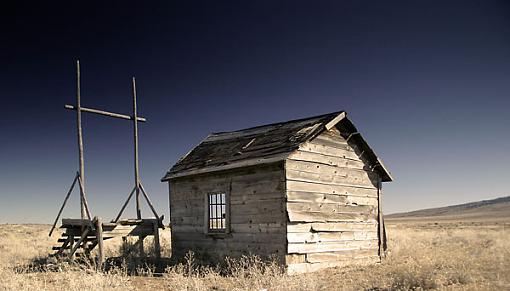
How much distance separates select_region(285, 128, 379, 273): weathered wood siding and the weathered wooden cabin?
27 mm

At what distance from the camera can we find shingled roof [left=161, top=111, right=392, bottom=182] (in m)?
12.0

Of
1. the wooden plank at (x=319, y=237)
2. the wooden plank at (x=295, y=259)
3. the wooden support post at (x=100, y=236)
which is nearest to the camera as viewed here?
A: the wooden plank at (x=295, y=259)

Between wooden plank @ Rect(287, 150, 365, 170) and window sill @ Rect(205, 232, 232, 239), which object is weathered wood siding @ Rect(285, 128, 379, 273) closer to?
wooden plank @ Rect(287, 150, 365, 170)

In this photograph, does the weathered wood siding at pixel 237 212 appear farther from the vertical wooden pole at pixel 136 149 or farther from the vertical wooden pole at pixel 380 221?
the vertical wooden pole at pixel 380 221

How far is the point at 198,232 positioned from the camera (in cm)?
1377

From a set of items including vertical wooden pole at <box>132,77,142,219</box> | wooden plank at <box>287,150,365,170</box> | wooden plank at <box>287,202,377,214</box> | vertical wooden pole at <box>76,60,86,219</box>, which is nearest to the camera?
wooden plank at <box>287,202,377,214</box>

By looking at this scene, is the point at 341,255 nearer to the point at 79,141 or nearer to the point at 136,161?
the point at 136,161

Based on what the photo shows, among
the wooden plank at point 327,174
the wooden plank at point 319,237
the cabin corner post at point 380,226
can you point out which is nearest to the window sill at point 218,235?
the wooden plank at point 319,237

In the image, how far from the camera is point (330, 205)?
1263cm

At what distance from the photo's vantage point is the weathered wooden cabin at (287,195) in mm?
11461

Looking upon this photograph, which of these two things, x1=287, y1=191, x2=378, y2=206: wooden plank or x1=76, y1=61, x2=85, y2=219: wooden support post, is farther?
x1=76, y1=61, x2=85, y2=219: wooden support post

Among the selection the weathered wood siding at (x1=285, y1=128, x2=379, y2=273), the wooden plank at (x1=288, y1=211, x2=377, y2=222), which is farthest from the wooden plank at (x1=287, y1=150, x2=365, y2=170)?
the wooden plank at (x1=288, y1=211, x2=377, y2=222)

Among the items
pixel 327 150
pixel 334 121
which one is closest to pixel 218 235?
pixel 327 150

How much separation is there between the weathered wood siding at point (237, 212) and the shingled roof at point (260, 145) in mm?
286
